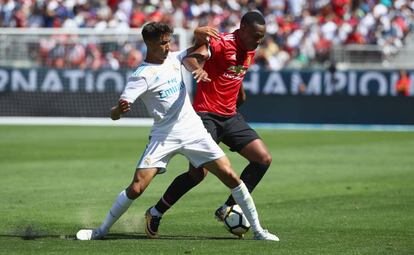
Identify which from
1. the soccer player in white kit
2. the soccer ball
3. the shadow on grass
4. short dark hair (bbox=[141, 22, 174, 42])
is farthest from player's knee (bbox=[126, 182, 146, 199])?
short dark hair (bbox=[141, 22, 174, 42])

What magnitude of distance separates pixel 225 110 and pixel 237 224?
1.31 meters

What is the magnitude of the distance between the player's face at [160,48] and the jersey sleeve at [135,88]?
0.29m

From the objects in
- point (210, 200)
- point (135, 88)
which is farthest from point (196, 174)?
point (210, 200)

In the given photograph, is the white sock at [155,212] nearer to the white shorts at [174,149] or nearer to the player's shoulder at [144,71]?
the white shorts at [174,149]

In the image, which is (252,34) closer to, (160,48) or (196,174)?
(160,48)

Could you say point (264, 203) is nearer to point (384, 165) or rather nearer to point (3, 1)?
point (384, 165)

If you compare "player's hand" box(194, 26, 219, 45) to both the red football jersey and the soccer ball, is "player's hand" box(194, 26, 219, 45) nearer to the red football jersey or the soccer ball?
the red football jersey

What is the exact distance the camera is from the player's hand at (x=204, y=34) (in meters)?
9.53

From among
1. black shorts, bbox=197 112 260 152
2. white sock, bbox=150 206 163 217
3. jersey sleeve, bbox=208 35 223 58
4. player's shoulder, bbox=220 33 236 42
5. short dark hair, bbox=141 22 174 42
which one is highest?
short dark hair, bbox=141 22 174 42

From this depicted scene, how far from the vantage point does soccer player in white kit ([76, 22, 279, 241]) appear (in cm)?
933

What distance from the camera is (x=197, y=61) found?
9.62m

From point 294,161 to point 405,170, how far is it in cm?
252

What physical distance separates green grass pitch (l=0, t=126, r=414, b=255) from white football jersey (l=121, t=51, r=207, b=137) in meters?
1.14

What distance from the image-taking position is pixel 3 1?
34781 millimetres
